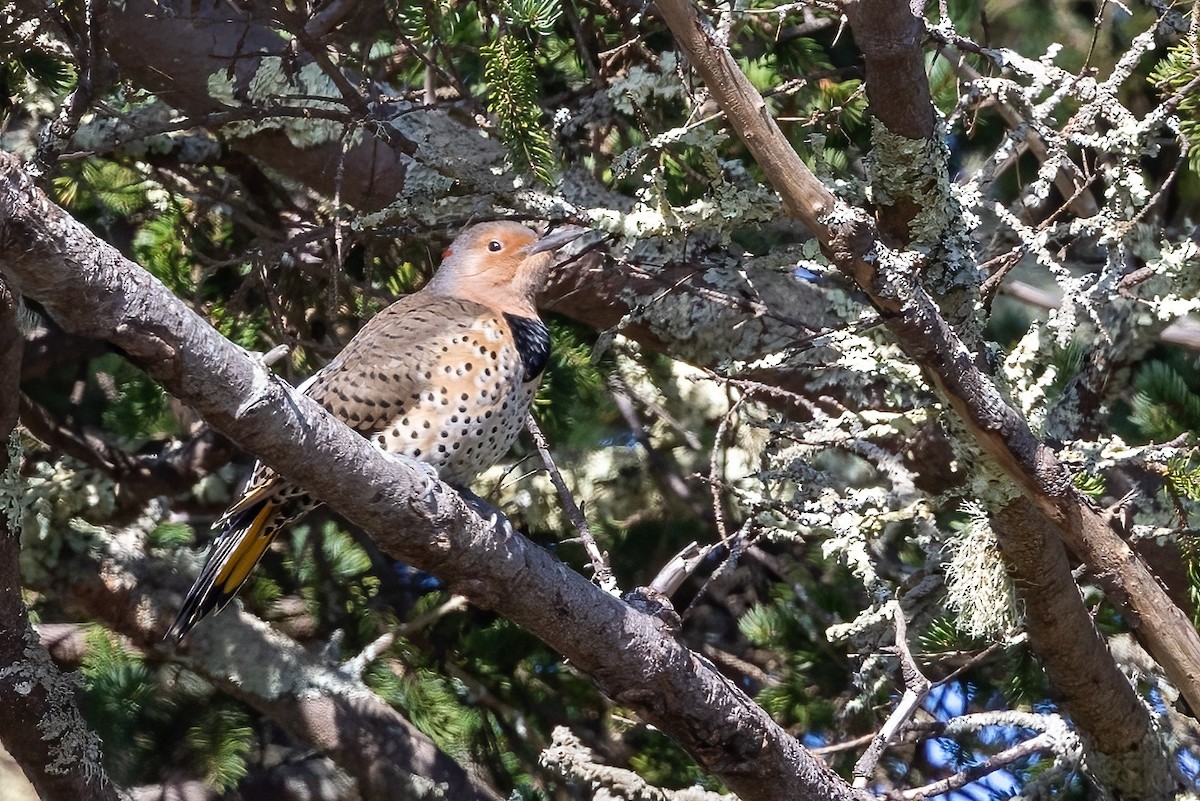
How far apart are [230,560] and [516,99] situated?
123 cm

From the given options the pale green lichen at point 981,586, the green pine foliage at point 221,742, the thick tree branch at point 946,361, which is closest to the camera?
the thick tree branch at point 946,361

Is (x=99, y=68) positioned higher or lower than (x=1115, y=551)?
higher

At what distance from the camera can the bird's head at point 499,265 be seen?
3545 mm

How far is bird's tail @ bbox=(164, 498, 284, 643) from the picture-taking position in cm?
289

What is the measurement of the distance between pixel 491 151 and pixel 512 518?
1.16 metres

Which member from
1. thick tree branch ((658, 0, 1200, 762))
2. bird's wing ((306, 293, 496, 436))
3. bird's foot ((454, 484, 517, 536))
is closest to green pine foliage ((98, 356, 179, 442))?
bird's wing ((306, 293, 496, 436))

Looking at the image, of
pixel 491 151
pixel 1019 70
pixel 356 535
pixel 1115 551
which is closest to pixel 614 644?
pixel 1115 551

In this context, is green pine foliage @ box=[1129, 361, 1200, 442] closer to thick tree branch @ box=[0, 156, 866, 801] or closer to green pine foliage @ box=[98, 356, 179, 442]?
thick tree branch @ box=[0, 156, 866, 801]

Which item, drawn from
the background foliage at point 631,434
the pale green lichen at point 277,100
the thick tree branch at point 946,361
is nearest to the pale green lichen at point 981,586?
the background foliage at point 631,434

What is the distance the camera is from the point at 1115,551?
2520 mm

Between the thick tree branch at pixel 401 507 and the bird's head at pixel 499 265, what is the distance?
1316mm

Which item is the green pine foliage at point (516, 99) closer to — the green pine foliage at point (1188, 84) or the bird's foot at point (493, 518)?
the bird's foot at point (493, 518)

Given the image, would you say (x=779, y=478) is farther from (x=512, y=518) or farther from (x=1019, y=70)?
(x=512, y=518)

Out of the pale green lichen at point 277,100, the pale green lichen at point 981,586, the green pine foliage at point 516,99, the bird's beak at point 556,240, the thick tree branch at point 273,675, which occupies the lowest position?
the thick tree branch at point 273,675
